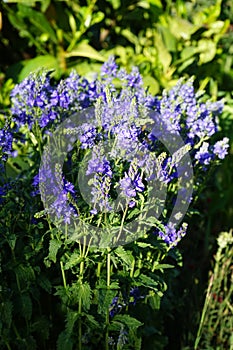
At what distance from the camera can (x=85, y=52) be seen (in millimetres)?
3096

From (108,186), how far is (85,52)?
1.71m

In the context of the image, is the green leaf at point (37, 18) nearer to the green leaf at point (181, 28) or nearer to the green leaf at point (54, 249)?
the green leaf at point (181, 28)

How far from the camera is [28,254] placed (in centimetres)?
176

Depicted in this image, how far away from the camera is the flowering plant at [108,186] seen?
1.62 m

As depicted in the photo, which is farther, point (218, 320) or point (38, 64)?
point (38, 64)

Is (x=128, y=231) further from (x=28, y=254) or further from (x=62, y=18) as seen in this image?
(x=62, y=18)

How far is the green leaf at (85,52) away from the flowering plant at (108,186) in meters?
0.95

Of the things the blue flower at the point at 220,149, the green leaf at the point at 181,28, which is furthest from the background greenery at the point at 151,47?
the blue flower at the point at 220,149

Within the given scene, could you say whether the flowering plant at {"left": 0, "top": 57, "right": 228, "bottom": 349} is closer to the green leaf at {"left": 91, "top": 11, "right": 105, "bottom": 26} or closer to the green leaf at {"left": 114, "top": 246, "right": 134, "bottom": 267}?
the green leaf at {"left": 114, "top": 246, "right": 134, "bottom": 267}

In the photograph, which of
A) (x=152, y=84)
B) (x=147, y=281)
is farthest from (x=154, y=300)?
(x=152, y=84)

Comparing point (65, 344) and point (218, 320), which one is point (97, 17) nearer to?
point (218, 320)

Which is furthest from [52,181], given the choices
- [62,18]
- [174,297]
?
[62,18]

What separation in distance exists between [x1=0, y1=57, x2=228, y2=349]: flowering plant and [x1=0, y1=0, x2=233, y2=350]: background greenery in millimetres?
845

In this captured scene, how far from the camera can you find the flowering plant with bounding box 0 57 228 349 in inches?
63.7
